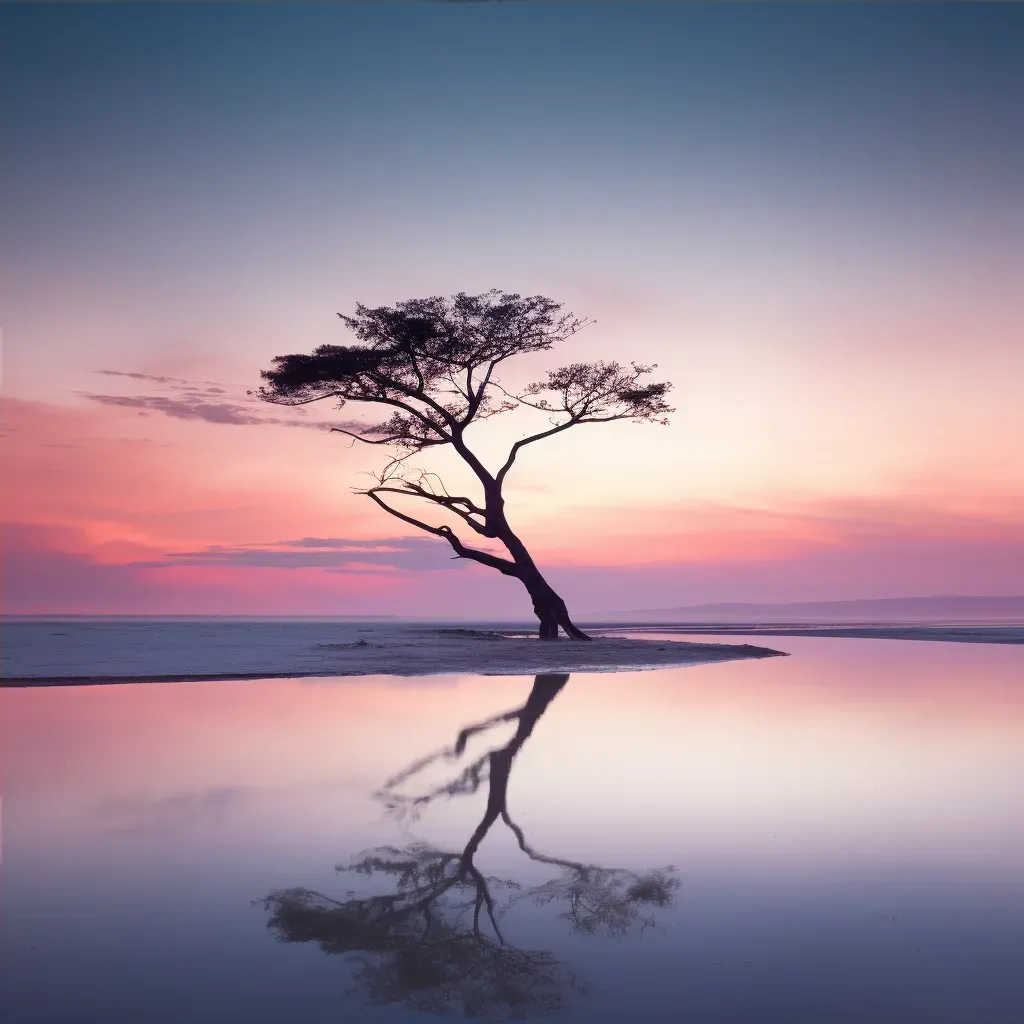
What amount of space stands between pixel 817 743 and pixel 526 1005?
5320 mm

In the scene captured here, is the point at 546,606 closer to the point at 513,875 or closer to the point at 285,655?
the point at 285,655

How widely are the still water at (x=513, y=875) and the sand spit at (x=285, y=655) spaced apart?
6.63m

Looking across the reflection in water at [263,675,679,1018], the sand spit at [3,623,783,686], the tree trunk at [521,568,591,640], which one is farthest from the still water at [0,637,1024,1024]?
the tree trunk at [521,568,591,640]

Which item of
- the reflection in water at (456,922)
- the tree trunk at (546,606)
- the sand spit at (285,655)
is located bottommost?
the reflection in water at (456,922)

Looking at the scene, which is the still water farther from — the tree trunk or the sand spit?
the tree trunk

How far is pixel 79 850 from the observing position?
4047 mm

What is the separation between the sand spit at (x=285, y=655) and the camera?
14078 mm

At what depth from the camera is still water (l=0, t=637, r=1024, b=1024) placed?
2631 mm

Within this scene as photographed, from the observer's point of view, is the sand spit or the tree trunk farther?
the tree trunk

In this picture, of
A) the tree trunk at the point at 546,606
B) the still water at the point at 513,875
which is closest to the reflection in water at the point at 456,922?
the still water at the point at 513,875

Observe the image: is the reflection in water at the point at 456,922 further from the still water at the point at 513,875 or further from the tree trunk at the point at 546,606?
the tree trunk at the point at 546,606

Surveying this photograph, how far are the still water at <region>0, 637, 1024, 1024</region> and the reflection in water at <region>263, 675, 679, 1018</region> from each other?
0.5 inches

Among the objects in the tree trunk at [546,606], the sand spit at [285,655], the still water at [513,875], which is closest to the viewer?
the still water at [513,875]

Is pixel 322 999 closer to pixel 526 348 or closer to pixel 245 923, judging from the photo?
pixel 245 923
